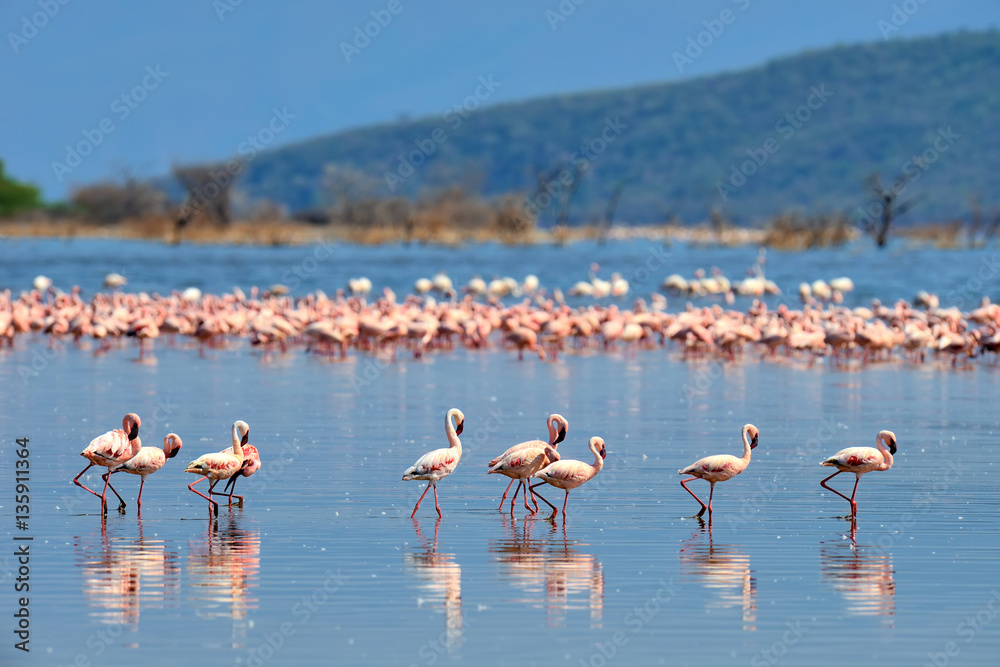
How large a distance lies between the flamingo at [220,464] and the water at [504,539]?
0.26 metres

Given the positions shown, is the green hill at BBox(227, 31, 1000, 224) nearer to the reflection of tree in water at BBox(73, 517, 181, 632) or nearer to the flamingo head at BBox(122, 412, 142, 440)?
the flamingo head at BBox(122, 412, 142, 440)

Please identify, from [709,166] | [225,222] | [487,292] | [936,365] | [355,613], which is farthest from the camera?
[709,166]

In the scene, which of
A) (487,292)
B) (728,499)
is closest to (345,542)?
(728,499)

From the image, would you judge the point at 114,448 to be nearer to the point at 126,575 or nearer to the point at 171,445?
the point at 171,445

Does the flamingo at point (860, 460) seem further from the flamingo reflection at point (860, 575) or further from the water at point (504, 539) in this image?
the flamingo reflection at point (860, 575)

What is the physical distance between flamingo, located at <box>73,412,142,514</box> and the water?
0.23 metres

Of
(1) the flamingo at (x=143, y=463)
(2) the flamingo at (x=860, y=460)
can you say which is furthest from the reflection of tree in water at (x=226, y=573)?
(2) the flamingo at (x=860, y=460)

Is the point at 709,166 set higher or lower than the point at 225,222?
higher

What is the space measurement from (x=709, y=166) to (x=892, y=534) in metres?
112

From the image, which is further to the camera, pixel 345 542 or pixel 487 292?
pixel 487 292

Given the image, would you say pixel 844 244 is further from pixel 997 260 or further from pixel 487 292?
pixel 487 292

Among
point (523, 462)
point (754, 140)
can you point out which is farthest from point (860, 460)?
point (754, 140)

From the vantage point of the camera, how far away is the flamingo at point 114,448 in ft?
32.8

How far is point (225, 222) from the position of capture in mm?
81375
